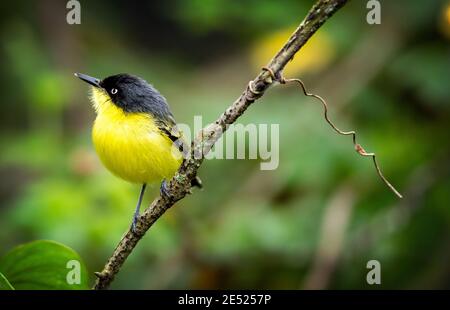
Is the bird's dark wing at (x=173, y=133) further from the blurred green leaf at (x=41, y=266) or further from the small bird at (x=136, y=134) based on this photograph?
the blurred green leaf at (x=41, y=266)

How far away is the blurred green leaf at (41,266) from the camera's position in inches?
95.0

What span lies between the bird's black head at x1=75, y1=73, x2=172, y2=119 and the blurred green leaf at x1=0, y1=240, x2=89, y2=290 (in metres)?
1.00

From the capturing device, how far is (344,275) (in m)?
5.00

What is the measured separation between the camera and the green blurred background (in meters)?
4.50

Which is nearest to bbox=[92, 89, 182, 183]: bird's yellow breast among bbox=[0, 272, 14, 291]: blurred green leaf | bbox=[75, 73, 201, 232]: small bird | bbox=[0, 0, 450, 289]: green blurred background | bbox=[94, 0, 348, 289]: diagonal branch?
bbox=[75, 73, 201, 232]: small bird

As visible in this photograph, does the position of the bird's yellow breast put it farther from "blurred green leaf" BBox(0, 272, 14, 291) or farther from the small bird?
"blurred green leaf" BBox(0, 272, 14, 291)

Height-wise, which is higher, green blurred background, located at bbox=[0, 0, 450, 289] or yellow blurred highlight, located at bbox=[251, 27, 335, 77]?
yellow blurred highlight, located at bbox=[251, 27, 335, 77]

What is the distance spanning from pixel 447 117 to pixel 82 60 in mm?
3512

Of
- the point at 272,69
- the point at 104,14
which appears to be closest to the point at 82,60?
the point at 104,14

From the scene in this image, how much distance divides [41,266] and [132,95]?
3.64ft

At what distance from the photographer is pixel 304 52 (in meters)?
5.42

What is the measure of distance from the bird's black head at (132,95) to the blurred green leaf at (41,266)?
39.2 inches

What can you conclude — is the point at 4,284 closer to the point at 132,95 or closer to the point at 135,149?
the point at 135,149
